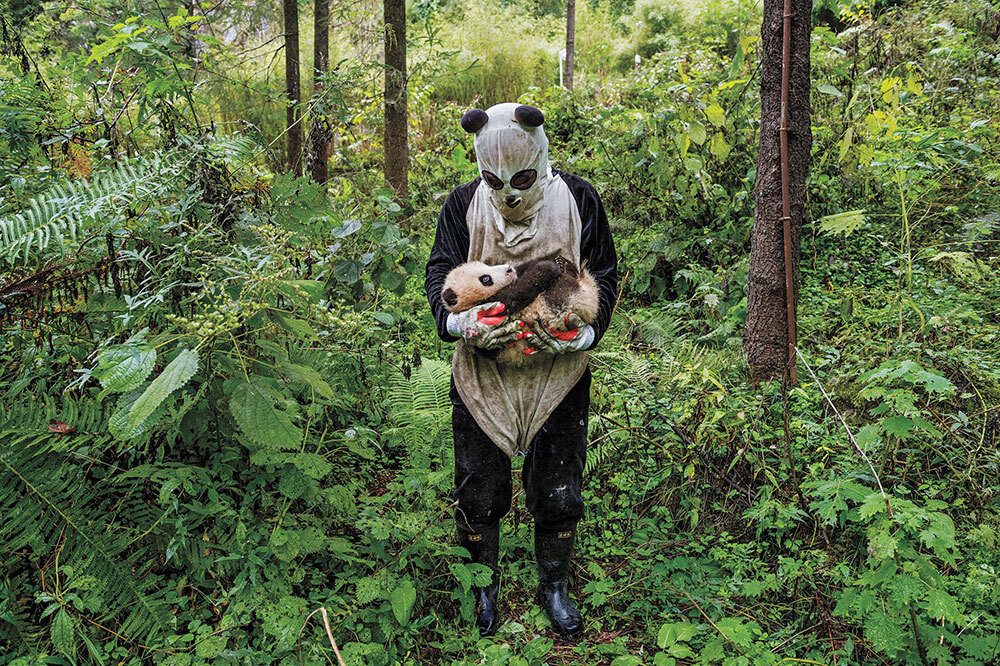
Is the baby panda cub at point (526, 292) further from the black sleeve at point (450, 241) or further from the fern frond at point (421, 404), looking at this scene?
the fern frond at point (421, 404)

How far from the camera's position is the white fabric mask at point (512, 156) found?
237cm

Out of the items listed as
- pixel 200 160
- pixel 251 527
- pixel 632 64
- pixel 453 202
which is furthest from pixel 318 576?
Answer: pixel 632 64

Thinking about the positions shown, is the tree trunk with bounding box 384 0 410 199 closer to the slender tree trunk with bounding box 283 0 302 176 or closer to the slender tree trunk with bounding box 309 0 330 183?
the slender tree trunk with bounding box 309 0 330 183

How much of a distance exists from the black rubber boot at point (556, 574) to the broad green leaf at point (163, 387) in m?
1.52

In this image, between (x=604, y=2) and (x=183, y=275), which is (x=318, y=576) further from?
(x=604, y=2)

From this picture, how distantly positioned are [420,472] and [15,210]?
2245mm

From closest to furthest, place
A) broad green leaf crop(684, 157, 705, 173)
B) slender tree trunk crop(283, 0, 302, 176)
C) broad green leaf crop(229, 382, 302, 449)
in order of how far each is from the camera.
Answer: broad green leaf crop(229, 382, 302, 449), broad green leaf crop(684, 157, 705, 173), slender tree trunk crop(283, 0, 302, 176)

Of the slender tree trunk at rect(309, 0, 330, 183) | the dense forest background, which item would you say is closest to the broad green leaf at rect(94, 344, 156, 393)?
the dense forest background

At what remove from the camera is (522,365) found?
2.64 meters

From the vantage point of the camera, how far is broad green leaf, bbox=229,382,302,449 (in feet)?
7.61

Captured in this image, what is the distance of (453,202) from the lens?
8.80 feet

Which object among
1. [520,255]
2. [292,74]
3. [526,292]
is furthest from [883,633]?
[292,74]

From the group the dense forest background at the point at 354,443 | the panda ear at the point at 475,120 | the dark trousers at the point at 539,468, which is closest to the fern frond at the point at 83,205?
the dense forest background at the point at 354,443

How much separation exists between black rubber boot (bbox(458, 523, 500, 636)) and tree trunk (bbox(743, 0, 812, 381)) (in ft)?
6.13
